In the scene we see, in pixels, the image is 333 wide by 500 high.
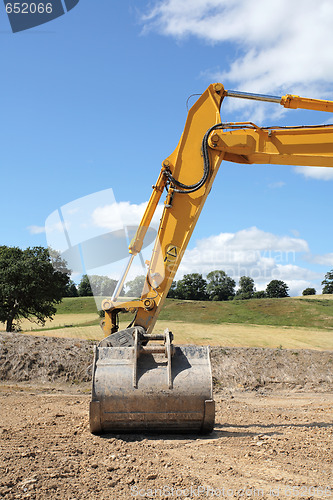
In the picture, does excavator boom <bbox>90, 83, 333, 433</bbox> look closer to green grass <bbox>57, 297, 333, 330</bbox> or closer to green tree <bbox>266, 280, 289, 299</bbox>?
green grass <bbox>57, 297, 333, 330</bbox>

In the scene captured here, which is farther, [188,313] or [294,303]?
[294,303]

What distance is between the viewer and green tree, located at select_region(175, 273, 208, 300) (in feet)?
176

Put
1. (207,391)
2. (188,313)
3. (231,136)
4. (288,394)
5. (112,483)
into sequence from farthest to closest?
(188,313)
(288,394)
(231,136)
(207,391)
(112,483)

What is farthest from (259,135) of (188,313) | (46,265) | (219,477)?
(188,313)

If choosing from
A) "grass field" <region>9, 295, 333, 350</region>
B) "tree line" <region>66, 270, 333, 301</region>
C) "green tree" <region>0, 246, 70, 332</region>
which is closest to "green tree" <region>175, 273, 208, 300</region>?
"tree line" <region>66, 270, 333, 301</region>

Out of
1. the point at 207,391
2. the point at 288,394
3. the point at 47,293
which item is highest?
the point at 47,293

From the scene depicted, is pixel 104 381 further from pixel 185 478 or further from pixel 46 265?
pixel 46 265

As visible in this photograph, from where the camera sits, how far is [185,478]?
4.78m

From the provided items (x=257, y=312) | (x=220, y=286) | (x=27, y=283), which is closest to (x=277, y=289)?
(x=220, y=286)

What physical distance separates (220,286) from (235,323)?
3199 centimetres

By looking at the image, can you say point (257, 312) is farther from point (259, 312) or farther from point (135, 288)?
point (135, 288)

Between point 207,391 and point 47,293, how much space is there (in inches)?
737

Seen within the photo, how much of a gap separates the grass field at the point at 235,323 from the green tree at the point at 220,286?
751 inches

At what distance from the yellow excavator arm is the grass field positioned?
10.5 metres
